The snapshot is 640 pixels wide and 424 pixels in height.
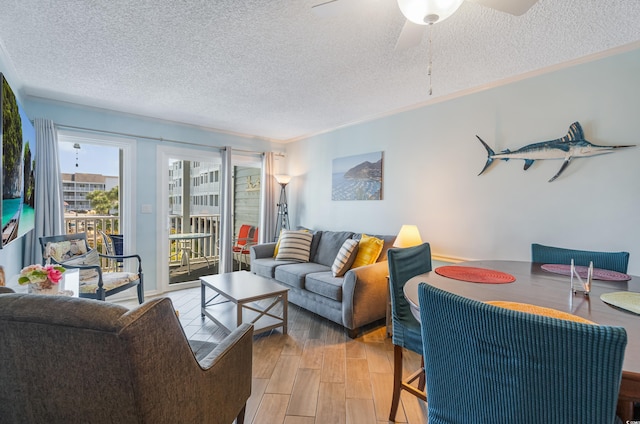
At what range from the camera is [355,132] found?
12.7ft

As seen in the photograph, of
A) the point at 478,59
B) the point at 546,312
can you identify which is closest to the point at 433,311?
the point at 546,312

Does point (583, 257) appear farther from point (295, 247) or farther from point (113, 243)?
point (113, 243)

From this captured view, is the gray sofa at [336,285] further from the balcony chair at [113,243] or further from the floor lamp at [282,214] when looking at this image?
the balcony chair at [113,243]

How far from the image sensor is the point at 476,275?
160cm

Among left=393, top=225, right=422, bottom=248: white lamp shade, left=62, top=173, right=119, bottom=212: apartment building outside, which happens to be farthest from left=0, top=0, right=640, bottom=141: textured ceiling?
left=393, top=225, right=422, bottom=248: white lamp shade

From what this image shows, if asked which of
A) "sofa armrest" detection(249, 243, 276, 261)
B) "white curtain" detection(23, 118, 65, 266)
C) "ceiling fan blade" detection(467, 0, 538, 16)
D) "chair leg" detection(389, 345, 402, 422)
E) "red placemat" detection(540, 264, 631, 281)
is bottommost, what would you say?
"chair leg" detection(389, 345, 402, 422)

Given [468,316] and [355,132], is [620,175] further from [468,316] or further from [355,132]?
[355,132]

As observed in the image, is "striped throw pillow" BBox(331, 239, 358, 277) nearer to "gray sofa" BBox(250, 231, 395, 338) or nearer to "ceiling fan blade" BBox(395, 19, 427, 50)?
"gray sofa" BBox(250, 231, 395, 338)

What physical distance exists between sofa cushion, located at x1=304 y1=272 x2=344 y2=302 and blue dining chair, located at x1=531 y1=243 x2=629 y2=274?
62.5 inches

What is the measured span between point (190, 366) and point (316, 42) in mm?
1996

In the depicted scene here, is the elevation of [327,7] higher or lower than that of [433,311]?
higher

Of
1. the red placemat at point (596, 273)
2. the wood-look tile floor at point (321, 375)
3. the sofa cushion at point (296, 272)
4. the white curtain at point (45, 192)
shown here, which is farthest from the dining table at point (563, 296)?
the white curtain at point (45, 192)

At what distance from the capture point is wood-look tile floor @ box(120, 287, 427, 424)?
1.72 metres

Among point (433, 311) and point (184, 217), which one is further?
point (184, 217)
